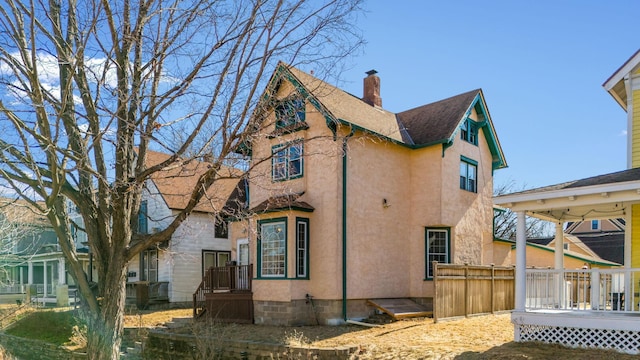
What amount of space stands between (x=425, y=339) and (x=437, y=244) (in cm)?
631

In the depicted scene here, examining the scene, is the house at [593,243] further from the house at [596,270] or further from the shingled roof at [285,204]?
the shingled roof at [285,204]

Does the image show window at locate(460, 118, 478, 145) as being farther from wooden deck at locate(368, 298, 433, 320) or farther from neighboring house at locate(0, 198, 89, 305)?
neighboring house at locate(0, 198, 89, 305)

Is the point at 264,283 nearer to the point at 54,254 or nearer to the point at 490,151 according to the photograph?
the point at 490,151

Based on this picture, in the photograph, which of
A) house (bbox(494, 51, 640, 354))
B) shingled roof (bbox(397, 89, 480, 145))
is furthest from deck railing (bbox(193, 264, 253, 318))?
house (bbox(494, 51, 640, 354))

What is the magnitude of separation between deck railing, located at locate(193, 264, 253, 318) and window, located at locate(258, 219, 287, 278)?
3.38 feet

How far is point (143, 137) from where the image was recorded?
8.35 m

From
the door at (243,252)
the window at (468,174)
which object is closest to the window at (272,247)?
the door at (243,252)

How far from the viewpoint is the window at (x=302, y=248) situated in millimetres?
15680

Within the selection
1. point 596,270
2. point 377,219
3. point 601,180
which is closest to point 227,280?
point 377,219

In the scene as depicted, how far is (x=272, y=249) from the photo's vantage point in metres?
16.2

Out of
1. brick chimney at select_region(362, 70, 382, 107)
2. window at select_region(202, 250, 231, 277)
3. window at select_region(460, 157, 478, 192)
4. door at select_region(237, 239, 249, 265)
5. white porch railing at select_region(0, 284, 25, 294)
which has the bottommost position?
white porch railing at select_region(0, 284, 25, 294)

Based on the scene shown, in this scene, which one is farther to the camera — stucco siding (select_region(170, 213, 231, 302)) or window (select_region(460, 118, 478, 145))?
stucco siding (select_region(170, 213, 231, 302))

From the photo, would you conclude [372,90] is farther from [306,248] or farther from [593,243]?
[593,243]

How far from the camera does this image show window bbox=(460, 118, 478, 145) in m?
19.4
